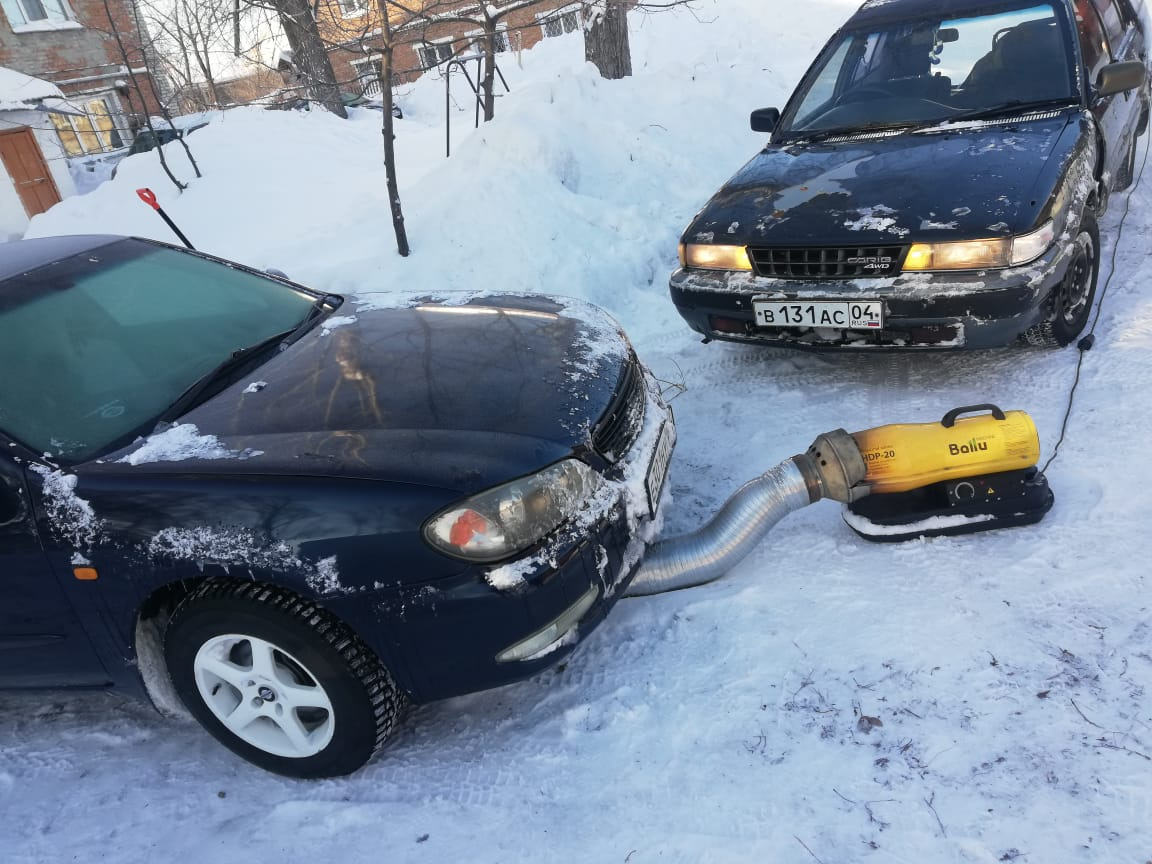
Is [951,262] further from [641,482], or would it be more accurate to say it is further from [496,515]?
[496,515]

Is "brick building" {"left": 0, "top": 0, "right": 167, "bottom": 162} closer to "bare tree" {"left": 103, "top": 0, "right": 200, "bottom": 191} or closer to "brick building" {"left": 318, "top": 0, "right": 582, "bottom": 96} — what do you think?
"bare tree" {"left": 103, "top": 0, "right": 200, "bottom": 191}

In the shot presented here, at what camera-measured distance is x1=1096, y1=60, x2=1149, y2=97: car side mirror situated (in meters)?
3.93

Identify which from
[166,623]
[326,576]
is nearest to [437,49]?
[166,623]

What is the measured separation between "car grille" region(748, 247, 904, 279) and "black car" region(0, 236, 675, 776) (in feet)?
4.50

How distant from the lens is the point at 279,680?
7.36ft

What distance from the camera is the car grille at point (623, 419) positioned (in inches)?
99.4

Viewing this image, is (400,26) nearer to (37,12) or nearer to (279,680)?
(279,680)

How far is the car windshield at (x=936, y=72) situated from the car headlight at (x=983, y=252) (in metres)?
1.20

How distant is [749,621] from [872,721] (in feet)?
1.74

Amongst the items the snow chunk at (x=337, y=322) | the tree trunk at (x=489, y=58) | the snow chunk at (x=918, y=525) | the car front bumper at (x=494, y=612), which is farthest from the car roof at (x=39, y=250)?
the tree trunk at (x=489, y=58)

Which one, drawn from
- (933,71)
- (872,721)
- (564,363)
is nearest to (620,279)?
(933,71)

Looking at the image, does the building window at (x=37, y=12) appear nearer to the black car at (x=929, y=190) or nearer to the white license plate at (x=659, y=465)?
the black car at (x=929, y=190)


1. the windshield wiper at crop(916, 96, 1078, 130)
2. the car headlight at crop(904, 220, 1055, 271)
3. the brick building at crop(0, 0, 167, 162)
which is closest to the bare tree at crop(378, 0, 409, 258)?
the windshield wiper at crop(916, 96, 1078, 130)

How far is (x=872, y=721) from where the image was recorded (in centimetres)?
220
